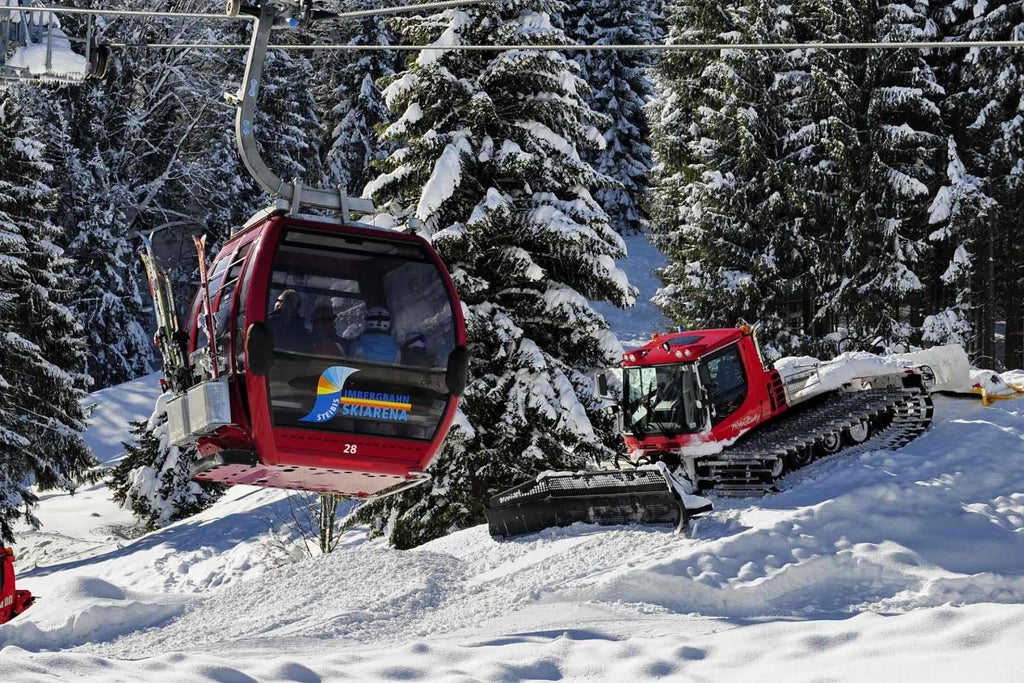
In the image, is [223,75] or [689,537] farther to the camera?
[223,75]

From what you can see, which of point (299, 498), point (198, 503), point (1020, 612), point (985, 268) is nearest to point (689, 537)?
point (1020, 612)

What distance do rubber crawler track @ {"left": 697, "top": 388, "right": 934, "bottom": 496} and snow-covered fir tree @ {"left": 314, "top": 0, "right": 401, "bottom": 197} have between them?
2978 centimetres

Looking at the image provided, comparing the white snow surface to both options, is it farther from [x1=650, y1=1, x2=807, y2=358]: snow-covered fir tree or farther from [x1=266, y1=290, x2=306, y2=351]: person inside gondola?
[x1=650, y1=1, x2=807, y2=358]: snow-covered fir tree

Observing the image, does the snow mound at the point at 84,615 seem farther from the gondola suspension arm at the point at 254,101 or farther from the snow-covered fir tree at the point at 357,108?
the snow-covered fir tree at the point at 357,108

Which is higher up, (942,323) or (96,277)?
(96,277)

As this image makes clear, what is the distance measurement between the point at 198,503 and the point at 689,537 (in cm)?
1671

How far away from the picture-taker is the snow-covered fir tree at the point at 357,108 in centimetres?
4819

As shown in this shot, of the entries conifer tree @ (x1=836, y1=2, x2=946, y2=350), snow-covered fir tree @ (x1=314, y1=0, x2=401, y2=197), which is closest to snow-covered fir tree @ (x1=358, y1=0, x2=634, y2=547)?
conifer tree @ (x1=836, y1=2, x2=946, y2=350)

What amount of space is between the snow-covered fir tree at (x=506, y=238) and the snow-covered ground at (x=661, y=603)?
1.91 metres

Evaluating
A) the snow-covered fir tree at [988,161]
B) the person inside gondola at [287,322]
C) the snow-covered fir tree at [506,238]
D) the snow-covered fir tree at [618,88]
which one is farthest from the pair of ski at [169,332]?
the snow-covered fir tree at [618,88]

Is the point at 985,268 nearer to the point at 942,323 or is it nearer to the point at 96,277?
the point at 942,323

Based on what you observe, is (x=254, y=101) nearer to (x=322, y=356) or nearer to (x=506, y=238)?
(x=322, y=356)

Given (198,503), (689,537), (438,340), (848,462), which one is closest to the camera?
(438,340)

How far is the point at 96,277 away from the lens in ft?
145
